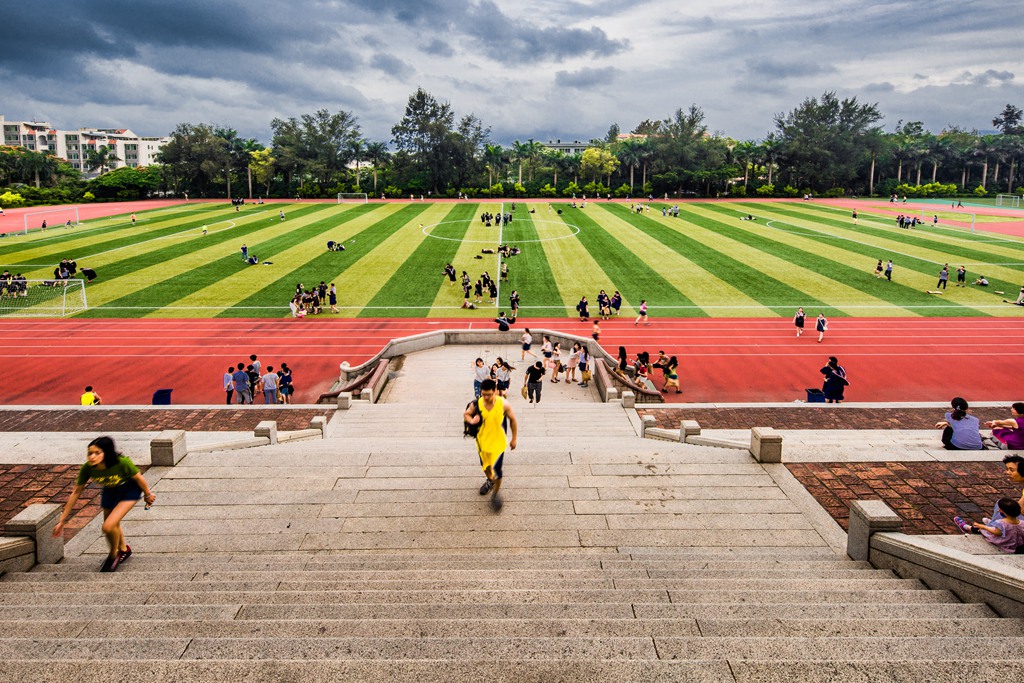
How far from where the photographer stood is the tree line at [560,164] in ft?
297

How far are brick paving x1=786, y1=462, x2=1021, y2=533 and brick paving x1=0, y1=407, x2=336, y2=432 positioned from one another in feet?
35.2

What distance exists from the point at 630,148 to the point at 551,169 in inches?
564

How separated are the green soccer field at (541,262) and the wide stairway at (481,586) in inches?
879

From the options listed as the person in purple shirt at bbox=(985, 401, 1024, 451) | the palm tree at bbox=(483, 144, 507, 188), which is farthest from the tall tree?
the person in purple shirt at bbox=(985, 401, 1024, 451)

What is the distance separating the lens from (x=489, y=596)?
607cm

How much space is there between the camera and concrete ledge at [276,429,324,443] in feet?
41.8

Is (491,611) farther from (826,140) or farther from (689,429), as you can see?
(826,140)

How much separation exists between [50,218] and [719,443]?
251ft

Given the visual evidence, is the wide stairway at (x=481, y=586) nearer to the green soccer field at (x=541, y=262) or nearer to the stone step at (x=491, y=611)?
the stone step at (x=491, y=611)

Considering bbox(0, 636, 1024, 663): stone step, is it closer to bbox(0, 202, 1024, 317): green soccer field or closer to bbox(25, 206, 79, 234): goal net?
bbox(0, 202, 1024, 317): green soccer field

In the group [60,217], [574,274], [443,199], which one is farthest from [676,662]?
[443,199]

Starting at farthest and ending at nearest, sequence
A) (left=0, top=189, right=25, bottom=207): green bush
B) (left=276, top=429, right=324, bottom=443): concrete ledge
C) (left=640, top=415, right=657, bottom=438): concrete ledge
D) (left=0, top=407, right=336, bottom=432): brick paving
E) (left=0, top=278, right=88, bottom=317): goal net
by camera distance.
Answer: (left=0, top=189, right=25, bottom=207): green bush < (left=0, top=278, right=88, bottom=317): goal net < (left=0, top=407, right=336, bottom=432): brick paving < (left=640, top=415, right=657, bottom=438): concrete ledge < (left=276, top=429, right=324, bottom=443): concrete ledge

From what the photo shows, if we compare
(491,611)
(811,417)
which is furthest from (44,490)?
(811,417)

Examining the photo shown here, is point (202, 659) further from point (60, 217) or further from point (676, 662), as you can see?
point (60, 217)
